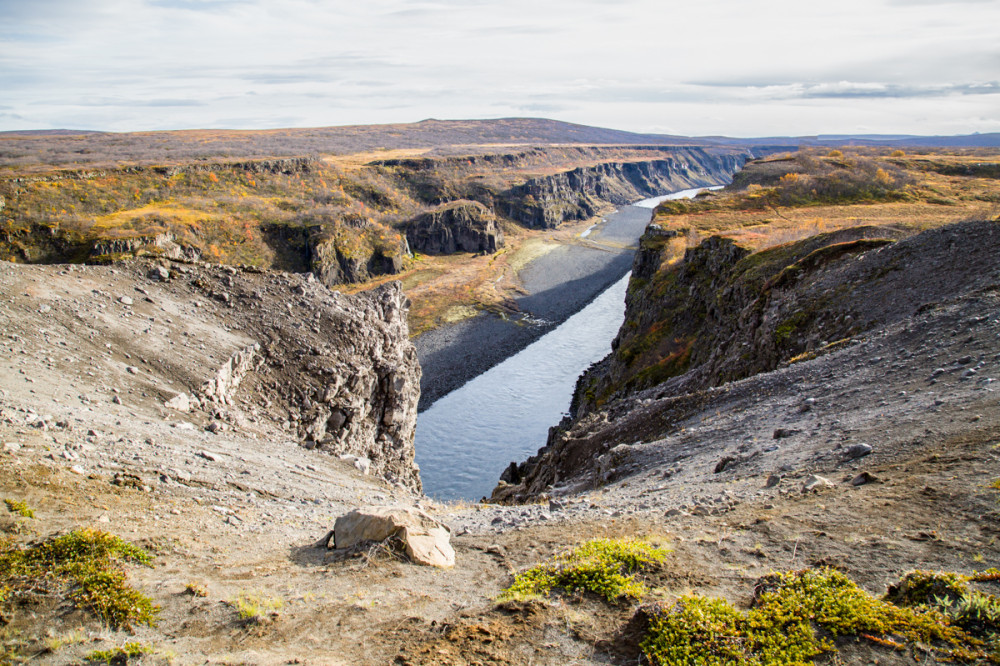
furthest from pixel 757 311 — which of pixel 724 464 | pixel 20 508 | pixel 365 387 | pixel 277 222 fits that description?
pixel 277 222

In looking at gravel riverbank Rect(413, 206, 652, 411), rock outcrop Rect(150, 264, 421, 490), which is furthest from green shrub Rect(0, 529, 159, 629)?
gravel riverbank Rect(413, 206, 652, 411)

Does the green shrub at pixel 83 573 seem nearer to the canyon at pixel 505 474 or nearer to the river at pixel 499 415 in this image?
the canyon at pixel 505 474

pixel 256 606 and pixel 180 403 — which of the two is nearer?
pixel 256 606

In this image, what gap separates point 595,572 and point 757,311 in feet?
82.1

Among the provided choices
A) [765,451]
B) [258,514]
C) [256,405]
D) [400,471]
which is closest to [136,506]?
[258,514]

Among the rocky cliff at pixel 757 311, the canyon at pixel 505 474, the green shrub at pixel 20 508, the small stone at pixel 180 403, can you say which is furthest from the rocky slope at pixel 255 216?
the green shrub at pixel 20 508

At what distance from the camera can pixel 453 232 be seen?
118 metres

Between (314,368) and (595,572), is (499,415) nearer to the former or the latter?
(314,368)

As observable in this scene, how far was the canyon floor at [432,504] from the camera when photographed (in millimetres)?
7320

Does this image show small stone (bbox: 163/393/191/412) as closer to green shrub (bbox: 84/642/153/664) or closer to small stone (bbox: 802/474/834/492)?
green shrub (bbox: 84/642/153/664)

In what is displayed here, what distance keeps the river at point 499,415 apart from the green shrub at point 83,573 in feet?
91.6

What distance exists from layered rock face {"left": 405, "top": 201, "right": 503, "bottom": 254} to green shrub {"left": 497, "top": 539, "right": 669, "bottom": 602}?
109 metres

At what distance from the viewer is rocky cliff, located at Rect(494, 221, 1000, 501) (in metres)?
22.2

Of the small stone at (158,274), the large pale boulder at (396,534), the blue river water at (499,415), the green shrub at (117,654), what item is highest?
the small stone at (158,274)
